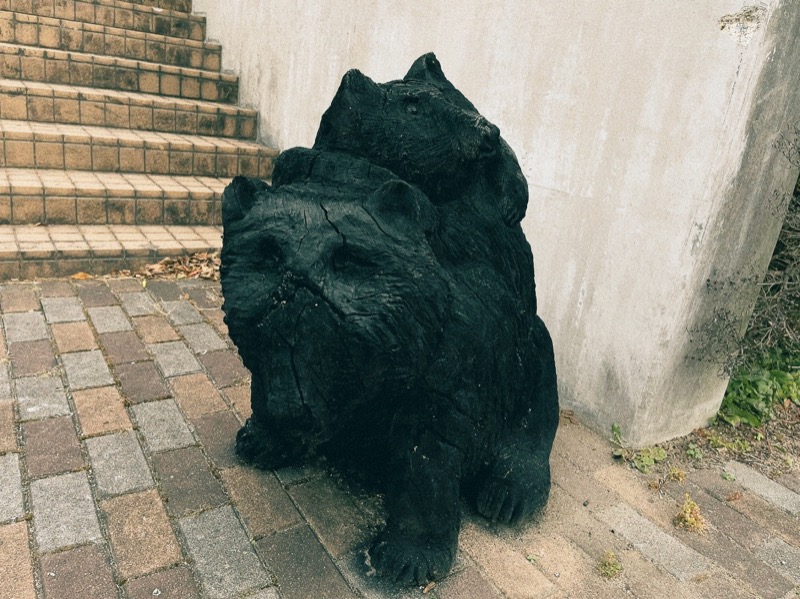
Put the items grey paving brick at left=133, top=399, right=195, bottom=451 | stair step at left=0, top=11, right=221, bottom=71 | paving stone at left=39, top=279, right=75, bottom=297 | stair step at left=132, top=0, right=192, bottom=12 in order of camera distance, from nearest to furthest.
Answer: grey paving brick at left=133, top=399, right=195, bottom=451, paving stone at left=39, top=279, right=75, bottom=297, stair step at left=0, top=11, right=221, bottom=71, stair step at left=132, top=0, right=192, bottom=12

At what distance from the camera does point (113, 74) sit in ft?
19.5

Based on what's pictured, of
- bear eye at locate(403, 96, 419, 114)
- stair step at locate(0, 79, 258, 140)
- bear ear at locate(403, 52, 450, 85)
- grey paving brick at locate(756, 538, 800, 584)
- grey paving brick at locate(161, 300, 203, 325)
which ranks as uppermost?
bear ear at locate(403, 52, 450, 85)

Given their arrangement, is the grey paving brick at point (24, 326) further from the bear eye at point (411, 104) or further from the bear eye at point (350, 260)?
the bear eye at point (411, 104)

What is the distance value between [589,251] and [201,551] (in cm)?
229

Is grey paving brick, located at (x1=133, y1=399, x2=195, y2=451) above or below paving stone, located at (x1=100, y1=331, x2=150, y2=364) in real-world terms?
below

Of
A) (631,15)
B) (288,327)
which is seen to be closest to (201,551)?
(288,327)

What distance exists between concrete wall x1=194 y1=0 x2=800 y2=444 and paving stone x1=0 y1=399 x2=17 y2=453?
2.63 metres

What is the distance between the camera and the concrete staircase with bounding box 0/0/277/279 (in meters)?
4.60

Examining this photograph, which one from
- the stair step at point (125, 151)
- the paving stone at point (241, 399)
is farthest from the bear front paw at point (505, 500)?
the stair step at point (125, 151)

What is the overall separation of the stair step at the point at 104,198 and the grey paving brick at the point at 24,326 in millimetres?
1282

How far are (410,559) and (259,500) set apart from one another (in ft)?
2.16

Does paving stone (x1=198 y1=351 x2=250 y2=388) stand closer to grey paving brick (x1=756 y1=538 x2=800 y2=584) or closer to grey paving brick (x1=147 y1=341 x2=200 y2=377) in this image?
grey paving brick (x1=147 y1=341 x2=200 y2=377)

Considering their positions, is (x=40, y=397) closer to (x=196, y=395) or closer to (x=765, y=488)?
(x=196, y=395)

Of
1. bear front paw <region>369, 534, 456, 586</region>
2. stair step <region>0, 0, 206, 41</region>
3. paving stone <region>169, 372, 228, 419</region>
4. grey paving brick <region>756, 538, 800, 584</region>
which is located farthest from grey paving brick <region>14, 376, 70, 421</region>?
stair step <region>0, 0, 206, 41</region>
